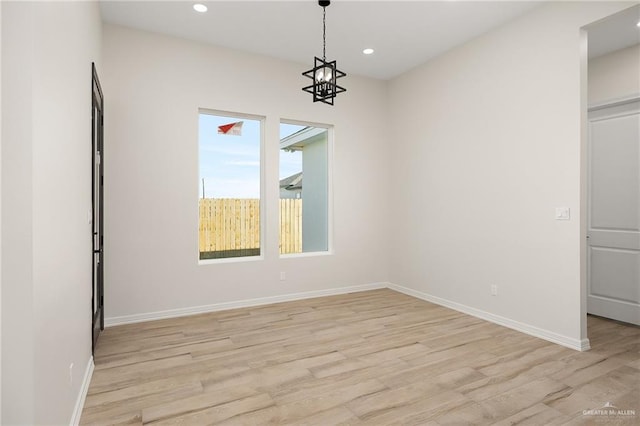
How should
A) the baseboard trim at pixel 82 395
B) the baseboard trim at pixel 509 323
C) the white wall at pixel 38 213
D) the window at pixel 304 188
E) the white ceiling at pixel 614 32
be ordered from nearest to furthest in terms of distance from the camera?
the white wall at pixel 38 213, the baseboard trim at pixel 82 395, the white ceiling at pixel 614 32, the baseboard trim at pixel 509 323, the window at pixel 304 188

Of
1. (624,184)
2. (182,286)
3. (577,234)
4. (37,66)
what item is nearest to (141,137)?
(182,286)

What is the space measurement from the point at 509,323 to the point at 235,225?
3289mm

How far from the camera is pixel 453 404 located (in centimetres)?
230

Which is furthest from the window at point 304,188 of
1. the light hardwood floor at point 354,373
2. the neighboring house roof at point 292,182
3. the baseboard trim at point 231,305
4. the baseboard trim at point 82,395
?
the baseboard trim at point 82,395

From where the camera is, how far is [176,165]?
4129 millimetres

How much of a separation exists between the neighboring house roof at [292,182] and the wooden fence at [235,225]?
0.63ft

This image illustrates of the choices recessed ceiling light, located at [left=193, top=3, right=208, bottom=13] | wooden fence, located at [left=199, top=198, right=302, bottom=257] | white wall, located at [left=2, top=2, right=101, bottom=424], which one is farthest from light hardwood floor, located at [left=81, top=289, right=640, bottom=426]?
recessed ceiling light, located at [left=193, top=3, right=208, bottom=13]

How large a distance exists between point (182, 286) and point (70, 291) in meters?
2.16

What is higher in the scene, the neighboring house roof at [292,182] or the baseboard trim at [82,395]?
the neighboring house roof at [292,182]

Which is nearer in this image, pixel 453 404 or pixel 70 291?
pixel 70 291

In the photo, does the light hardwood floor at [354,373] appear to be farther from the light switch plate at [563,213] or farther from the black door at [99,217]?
the light switch plate at [563,213]

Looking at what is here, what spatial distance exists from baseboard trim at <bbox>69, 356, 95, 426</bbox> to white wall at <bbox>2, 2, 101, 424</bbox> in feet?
0.21

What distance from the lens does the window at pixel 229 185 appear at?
4.43 meters

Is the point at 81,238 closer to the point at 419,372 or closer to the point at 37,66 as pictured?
the point at 37,66
